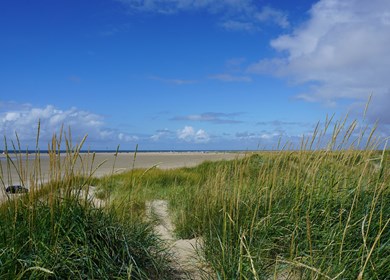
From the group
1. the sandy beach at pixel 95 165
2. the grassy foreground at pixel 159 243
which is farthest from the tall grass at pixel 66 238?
the sandy beach at pixel 95 165

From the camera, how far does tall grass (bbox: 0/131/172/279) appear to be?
293 cm

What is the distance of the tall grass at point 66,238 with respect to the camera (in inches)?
115

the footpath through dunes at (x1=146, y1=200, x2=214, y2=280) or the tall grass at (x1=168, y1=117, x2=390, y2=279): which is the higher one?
the tall grass at (x1=168, y1=117, x2=390, y2=279)

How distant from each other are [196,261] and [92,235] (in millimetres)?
1110

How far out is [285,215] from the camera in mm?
3914

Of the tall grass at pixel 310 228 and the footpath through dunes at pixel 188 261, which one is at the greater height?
the tall grass at pixel 310 228

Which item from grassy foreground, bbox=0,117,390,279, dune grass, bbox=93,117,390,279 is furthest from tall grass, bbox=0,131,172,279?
dune grass, bbox=93,117,390,279

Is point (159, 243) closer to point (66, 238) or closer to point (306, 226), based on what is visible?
point (66, 238)

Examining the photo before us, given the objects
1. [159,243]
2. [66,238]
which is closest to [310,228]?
[159,243]

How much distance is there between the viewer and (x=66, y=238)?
3.19 metres

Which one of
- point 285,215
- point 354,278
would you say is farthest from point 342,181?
point 354,278

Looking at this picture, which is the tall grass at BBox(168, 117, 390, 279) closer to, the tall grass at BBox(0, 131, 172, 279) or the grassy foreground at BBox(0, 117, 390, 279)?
the grassy foreground at BBox(0, 117, 390, 279)

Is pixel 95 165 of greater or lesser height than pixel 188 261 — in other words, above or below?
above

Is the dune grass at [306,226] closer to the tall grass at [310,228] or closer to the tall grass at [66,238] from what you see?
the tall grass at [310,228]
